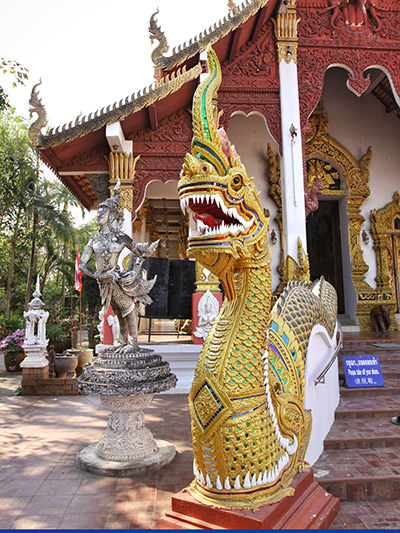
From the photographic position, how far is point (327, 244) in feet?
34.2

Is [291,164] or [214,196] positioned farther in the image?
[291,164]

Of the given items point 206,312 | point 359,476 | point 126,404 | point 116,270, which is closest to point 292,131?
point 206,312

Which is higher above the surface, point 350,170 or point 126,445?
point 350,170

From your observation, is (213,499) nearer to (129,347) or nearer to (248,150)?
(129,347)

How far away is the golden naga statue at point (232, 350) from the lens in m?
1.90

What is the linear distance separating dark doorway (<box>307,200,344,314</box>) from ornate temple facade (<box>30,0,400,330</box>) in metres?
0.08

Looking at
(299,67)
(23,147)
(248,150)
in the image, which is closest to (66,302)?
(23,147)

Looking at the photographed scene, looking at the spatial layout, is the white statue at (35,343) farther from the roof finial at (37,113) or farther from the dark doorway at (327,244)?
the dark doorway at (327,244)

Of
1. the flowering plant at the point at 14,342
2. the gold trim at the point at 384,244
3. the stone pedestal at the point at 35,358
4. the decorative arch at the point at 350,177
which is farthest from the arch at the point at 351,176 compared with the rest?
the flowering plant at the point at 14,342

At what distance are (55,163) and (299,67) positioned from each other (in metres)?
4.78

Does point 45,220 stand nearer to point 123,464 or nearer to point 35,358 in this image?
point 35,358

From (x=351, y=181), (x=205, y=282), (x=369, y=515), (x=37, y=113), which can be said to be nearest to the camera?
(x=369, y=515)

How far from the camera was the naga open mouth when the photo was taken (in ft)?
6.09

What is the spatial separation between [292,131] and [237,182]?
5462 mm
